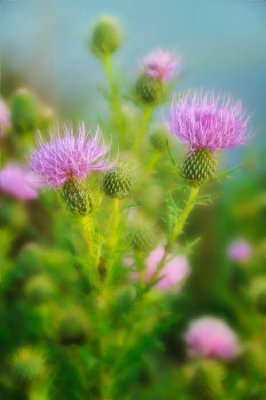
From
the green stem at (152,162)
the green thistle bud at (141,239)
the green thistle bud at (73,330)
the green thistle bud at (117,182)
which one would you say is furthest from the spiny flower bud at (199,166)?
the green thistle bud at (73,330)

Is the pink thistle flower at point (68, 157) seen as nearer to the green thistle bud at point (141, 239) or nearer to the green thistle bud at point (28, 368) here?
the green thistle bud at point (141, 239)

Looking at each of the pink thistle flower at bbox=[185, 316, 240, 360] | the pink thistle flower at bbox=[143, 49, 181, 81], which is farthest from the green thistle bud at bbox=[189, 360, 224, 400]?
the pink thistle flower at bbox=[143, 49, 181, 81]

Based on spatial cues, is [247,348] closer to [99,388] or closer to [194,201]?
[99,388]

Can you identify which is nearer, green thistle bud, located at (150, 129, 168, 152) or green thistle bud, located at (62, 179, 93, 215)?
green thistle bud, located at (62, 179, 93, 215)

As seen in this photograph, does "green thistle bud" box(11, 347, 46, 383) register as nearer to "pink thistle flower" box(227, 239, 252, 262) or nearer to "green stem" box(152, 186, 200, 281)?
"green stem" box(152, 186, 200, 281)

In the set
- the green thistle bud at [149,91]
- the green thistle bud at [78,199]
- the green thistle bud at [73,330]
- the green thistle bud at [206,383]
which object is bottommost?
the green thistle bud at [73,330]

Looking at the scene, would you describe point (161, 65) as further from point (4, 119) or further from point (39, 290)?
point (39, 290)

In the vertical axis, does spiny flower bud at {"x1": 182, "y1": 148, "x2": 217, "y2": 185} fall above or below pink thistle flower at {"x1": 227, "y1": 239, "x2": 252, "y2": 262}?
below
